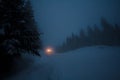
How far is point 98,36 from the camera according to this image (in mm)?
34875

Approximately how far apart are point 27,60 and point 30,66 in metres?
1.27

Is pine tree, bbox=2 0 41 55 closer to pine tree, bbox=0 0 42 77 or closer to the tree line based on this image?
pine tree, bbox=0 0 42 77

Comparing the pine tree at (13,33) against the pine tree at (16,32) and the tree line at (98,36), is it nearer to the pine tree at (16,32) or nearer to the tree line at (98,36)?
the pine tree at (16,32)

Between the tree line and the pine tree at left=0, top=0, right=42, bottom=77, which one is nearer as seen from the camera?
the pine tree at left=0, top=0, right=42, bottom=77

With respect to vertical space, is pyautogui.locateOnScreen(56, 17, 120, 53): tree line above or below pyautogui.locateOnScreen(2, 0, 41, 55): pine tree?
above

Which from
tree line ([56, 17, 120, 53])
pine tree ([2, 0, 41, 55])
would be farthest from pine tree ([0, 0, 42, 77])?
tree line ([56, 17, 120, 53])

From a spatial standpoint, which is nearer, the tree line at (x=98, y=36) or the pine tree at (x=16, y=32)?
the pine tree at (x=16, y=32)

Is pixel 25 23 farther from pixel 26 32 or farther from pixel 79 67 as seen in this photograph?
pixel 79 67

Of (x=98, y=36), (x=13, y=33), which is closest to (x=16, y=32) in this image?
(x=13, y=33)

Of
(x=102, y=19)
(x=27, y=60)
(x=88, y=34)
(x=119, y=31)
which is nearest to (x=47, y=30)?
(x=88, y=34)

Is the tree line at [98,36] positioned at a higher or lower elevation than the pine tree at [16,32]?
higher

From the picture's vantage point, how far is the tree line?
3341 cm

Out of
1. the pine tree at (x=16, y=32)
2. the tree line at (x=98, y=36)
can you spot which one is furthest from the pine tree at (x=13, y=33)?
the tree line at (x=98, y=36)

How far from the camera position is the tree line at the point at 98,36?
3341 cm
